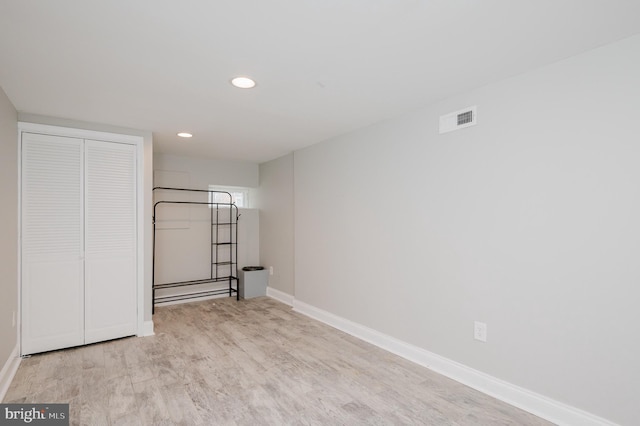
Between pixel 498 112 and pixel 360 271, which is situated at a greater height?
pixel 498 112

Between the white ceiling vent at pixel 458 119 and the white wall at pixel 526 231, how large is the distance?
52 mm

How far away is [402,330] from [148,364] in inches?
90.0

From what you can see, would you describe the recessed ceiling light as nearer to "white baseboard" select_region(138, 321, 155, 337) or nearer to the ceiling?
the ceiling

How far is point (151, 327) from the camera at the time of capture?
3.68m

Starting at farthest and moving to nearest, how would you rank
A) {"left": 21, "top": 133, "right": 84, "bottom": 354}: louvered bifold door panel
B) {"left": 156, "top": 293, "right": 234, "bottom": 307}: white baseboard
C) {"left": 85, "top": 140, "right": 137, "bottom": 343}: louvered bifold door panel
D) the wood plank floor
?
{"left": 156, "top": 293, "right": 234, "bottom": 307}: white baseboard, {"left": 85, "top": 140, "right": 137, "bottom": 343}: louvered bifold door panel, {"left": 21, "top": 133, "right": 84, "bottom": 354}: louvered bifold door panel, the wood plank floor

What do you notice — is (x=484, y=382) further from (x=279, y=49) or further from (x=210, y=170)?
(x=210, y=170)

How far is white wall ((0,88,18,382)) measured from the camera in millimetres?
2533

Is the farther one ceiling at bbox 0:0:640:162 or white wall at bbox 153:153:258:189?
Result: white wall at bbox 153:153:258:189

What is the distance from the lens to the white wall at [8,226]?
253 centimetres

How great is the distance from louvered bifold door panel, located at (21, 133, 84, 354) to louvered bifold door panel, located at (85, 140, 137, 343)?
8cm

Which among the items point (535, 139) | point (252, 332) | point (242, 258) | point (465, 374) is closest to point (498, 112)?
point (535, 139)

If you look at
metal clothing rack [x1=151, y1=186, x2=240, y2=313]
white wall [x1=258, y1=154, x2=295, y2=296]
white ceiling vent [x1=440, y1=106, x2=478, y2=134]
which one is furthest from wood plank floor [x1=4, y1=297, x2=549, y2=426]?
white ceiling vent [x1=440, y1=106, x2=478, y2=134]

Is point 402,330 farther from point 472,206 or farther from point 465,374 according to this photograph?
point 472,206

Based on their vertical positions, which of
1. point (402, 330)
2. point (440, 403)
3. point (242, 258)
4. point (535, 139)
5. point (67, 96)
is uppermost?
point (67, 96)
